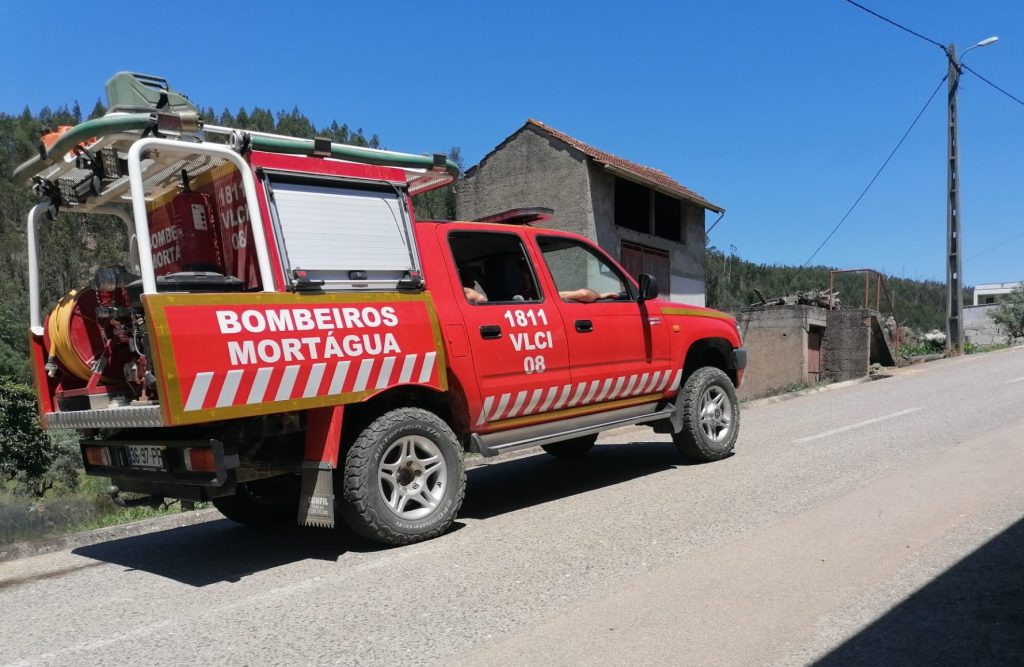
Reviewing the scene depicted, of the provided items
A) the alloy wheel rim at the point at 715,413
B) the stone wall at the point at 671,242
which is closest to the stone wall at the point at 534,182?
the stone wall at the point at 671,242

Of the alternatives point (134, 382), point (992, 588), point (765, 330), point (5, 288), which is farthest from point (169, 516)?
point (5, 288)

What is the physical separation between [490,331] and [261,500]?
84.7 inches

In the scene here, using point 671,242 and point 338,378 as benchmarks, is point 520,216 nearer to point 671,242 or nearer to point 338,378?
point 338,378

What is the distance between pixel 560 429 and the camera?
621cm

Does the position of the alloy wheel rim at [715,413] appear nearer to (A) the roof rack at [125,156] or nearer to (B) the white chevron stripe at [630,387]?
(B) the white chevron stripe at [630,387]

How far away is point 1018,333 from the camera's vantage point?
43594 millimetres

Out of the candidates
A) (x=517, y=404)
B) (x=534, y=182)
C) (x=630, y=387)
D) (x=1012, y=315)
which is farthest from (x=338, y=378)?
(x=1012, y=315)

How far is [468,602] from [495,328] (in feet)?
7.56

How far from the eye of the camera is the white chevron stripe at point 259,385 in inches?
171

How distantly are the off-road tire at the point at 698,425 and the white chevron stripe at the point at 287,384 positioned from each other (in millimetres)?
4040

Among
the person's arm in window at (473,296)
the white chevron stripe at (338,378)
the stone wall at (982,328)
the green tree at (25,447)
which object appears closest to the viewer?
the white chevron stripe at (338,378)

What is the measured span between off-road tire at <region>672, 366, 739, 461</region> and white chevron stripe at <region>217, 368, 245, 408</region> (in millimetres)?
4370

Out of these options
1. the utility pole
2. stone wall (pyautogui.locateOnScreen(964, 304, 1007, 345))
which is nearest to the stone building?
the utility pole

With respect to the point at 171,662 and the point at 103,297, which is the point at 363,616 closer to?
the point at 171,662
